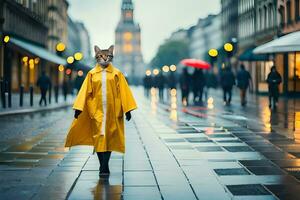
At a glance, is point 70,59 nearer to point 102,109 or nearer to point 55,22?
point 102,109

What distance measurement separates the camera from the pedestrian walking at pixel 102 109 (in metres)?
7.63

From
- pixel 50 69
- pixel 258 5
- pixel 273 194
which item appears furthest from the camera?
pixel 50 69

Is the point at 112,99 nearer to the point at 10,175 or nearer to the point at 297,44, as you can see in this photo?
the point at 10,175

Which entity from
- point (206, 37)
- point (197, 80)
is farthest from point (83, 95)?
point (206, 37)

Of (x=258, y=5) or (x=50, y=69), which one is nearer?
(x=258, y=5)

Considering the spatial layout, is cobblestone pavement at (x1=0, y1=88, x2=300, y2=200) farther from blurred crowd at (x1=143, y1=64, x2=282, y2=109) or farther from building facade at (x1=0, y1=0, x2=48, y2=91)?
building facade at (x1=0, y1=0, x2=48, y2=91)

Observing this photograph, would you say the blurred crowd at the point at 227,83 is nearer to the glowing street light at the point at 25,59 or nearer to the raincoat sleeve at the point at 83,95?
the glowing street light at the point at 25,59

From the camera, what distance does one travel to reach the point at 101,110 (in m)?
7.70

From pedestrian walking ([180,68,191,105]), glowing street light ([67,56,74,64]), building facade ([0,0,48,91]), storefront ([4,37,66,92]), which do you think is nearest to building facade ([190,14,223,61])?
building facade ([0,0,48,91])

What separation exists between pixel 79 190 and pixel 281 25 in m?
36.7

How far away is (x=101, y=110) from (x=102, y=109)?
0.02 metres

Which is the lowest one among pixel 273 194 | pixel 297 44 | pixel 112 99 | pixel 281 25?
pixel 273 194

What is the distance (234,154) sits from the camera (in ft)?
31.3

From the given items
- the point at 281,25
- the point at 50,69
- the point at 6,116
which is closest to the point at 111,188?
the point at 6,116
